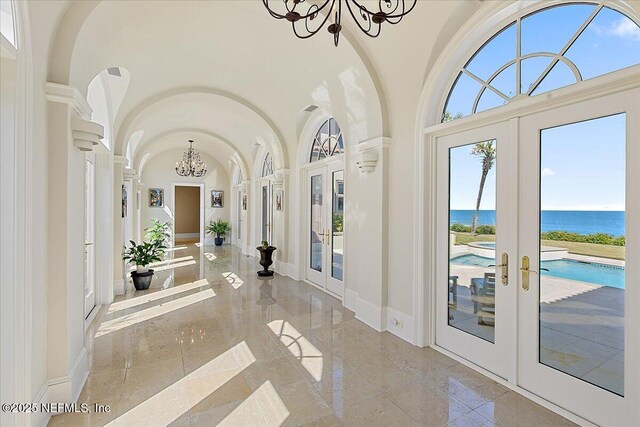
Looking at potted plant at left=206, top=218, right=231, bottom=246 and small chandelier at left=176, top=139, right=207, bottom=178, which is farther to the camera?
potted plant at left=206, top=218, right=231, bottom=246

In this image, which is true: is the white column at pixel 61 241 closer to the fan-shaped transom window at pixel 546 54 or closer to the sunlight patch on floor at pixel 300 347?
the sunlight patch on floor at pixel 300 347

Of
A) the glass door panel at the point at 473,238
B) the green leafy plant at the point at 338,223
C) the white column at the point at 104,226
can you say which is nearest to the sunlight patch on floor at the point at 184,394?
the glass door panel at the point at 473,238

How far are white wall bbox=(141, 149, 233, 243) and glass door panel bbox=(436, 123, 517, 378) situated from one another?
10.1m

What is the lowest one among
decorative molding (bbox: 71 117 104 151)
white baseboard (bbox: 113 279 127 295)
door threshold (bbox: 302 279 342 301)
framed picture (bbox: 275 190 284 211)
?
door threshold (bbox: 302 279 342 301)

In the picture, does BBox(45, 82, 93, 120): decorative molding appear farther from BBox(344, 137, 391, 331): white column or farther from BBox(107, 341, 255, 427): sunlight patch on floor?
BBox(344, 137, 391, 331): white column

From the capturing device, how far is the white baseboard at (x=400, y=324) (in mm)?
3277

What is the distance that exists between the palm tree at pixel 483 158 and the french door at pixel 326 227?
2.30 m

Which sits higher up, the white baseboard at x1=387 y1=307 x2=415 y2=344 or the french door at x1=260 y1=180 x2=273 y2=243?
the french door at x1=260 y1=180 x2=273 y2=243

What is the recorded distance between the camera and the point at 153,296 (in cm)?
484

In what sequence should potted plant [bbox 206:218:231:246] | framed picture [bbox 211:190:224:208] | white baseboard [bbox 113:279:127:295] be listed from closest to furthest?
white baseboard [bbox 113:279:127:295] → potted plant [bbox 206:218:231:246] → framed picture [bbox 211:190:224:208]

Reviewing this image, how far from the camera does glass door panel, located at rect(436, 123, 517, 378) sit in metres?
2.50

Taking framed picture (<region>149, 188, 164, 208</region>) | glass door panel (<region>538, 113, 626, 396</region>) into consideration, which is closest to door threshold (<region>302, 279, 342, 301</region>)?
glass door panel (<region>538, 113, 626, 396</region>)

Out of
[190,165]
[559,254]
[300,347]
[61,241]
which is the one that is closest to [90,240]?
[61,241]

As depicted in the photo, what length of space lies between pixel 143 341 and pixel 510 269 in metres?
3.62
